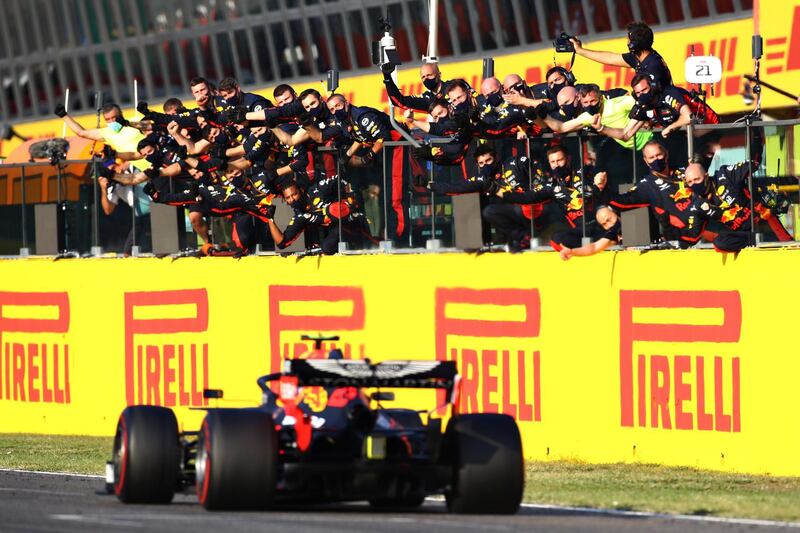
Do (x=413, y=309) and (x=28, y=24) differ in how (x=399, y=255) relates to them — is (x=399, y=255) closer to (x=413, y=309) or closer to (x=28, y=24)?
(x=413, y=309)

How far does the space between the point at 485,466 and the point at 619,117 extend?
5.74 meters

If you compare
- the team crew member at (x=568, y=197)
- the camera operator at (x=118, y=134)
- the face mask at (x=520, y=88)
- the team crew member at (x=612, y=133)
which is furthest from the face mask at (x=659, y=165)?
the camera operator at (x=118, y=134)

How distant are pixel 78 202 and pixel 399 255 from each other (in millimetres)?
4687

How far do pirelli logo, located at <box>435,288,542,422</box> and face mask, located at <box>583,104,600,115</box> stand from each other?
1.68 m

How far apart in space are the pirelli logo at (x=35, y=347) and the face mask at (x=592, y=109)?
737cm

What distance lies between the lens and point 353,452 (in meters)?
13.1

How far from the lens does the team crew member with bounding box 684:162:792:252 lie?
16750 millimetres

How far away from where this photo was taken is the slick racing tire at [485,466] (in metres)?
13.0

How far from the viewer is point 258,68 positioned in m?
46.1

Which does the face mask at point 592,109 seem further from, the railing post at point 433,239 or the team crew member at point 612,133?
the railing post at point 433,239

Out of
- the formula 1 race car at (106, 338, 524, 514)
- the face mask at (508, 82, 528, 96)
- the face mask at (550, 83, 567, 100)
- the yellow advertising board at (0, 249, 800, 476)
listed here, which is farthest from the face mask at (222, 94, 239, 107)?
the formula 1 race car at (106, 338, 524, 514)

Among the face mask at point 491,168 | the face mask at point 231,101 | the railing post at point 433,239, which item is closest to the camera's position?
the face mask at point 491,168

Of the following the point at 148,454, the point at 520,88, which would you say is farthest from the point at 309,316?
the point at 148,454

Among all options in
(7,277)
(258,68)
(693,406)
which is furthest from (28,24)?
(693,406)
